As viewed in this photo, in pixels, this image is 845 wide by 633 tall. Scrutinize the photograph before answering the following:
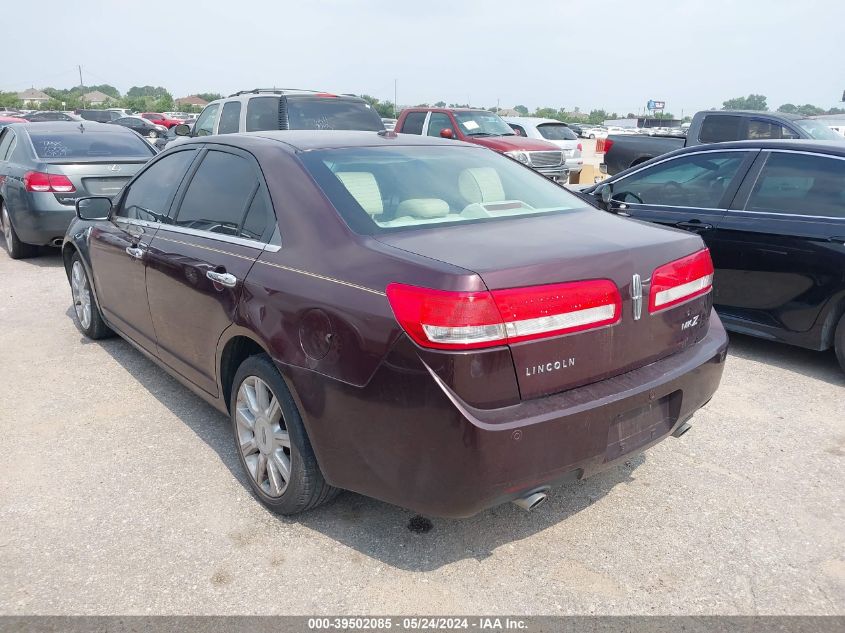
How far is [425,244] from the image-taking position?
269 cm

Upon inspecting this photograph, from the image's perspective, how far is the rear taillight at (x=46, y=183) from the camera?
802 centimetres

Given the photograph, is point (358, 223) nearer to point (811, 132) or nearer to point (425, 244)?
point (425, 244)

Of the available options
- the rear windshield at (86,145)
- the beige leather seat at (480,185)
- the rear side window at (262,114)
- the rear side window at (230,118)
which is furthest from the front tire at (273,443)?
the rear side window at (230,118)

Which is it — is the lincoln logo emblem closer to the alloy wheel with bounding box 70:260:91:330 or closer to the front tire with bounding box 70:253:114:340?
the front tire with bounding box 70:253:114:340

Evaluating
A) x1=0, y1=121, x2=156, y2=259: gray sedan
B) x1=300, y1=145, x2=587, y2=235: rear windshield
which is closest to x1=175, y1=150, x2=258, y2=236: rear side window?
x1=300, y1=145, x2=587, y2=235: rear windshield

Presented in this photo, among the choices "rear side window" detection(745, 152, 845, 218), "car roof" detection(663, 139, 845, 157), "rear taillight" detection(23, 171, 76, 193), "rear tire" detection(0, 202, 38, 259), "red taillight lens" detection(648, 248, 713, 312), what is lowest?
"rear tire" detection(0, 202, 38, 259)

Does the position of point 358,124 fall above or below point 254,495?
above

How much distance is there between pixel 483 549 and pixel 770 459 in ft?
5.61

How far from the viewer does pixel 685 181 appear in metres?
5.71

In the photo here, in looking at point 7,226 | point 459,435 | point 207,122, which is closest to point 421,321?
point 459,435

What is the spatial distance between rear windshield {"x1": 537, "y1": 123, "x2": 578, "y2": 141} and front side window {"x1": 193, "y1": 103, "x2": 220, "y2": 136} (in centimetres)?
920

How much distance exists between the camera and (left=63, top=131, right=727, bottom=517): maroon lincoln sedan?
2379 mm

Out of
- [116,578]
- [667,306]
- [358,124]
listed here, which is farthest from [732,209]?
[358,124]

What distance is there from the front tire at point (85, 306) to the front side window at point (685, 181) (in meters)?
4.34
